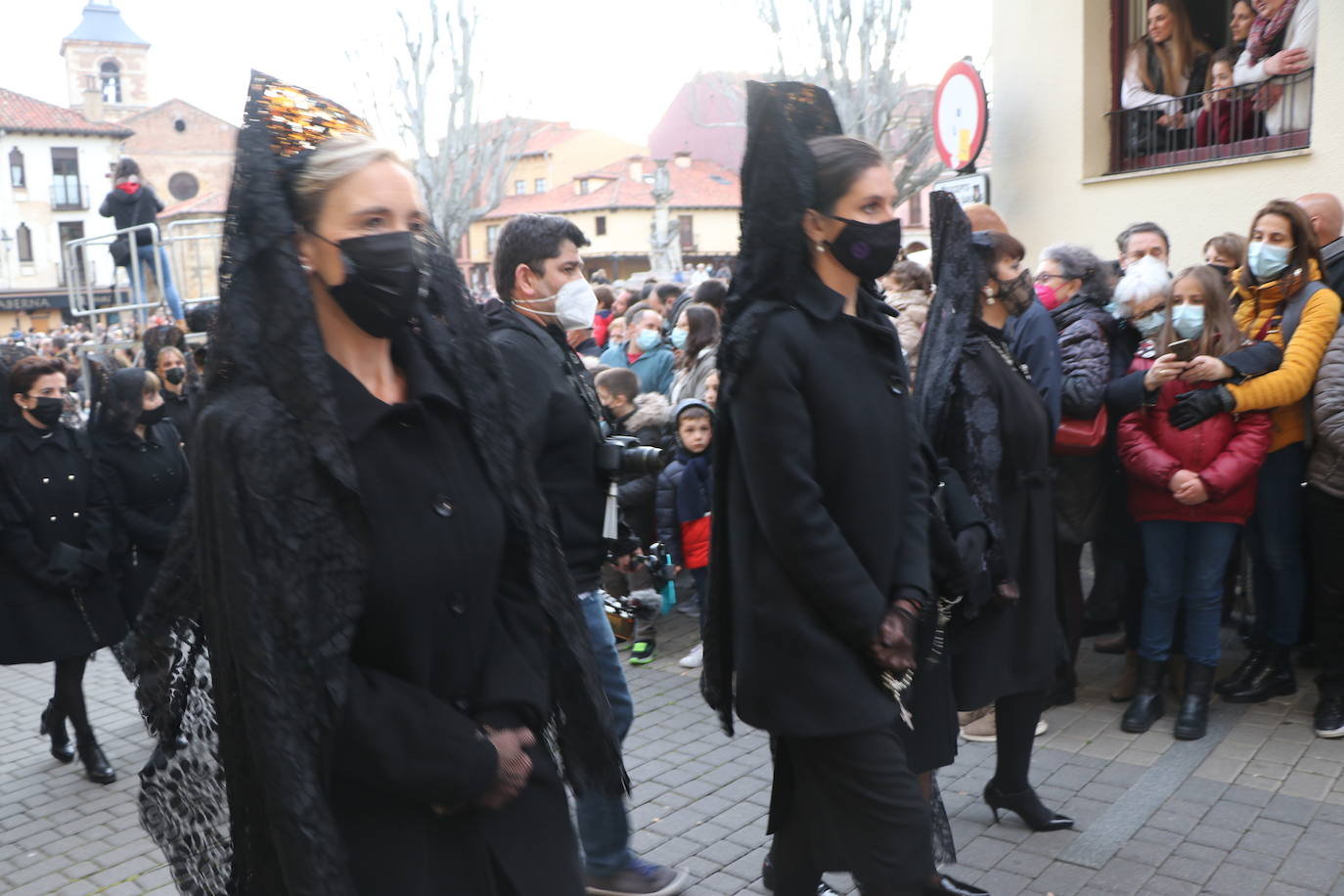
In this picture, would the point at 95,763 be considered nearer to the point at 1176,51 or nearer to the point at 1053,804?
the point at 1053,804

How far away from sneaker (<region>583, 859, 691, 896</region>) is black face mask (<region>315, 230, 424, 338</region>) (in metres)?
2.55

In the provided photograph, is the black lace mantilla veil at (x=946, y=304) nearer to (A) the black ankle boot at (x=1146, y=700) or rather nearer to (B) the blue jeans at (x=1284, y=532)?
(A) the black ankle boot at (x=1146, y=700)

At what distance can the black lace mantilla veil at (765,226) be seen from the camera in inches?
118

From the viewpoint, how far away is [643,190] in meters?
65.6

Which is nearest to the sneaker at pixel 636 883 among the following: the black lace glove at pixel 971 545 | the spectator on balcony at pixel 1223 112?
the black lace glove at pixel 971 545

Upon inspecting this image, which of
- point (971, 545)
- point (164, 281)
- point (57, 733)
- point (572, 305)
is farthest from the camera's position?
point (164, 281)

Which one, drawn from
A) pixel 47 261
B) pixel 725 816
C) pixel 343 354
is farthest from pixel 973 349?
pixel 47 261

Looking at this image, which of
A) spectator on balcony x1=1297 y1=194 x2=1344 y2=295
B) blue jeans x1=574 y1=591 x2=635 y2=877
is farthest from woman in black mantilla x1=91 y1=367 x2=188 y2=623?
spectator on balcony x1=1297 y1=194 x2=1344 y2=295

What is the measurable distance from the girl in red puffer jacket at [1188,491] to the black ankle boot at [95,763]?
4.91m

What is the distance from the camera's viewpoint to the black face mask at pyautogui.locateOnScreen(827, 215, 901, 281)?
309 centimetres

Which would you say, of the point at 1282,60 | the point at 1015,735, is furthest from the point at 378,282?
the point at 1282,60

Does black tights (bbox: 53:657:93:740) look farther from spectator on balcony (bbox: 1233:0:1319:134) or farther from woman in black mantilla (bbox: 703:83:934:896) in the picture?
spectator on balcony (bbox: 1233:0:1319:134)

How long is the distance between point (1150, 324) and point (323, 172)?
466 centimetres

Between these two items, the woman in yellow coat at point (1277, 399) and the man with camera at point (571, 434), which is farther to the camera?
the woman in yellow coat at point (1277, 399)
